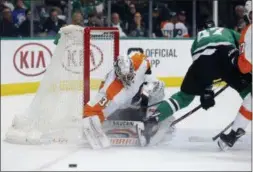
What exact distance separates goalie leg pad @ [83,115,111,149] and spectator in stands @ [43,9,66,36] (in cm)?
186

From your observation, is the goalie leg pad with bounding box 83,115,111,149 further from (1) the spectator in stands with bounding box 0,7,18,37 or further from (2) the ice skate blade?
(1) the spectator in stands with bounding box 0,7,18,37

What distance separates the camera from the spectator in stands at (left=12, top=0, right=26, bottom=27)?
5312 millimetres

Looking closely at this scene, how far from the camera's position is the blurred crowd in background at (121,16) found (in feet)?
17.0

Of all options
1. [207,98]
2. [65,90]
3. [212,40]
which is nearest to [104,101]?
[65,90]

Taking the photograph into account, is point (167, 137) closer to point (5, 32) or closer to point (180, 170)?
point (180, 170)

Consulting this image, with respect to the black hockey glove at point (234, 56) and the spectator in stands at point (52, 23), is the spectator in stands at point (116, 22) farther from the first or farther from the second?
the black hockey glove at point (234, 56)

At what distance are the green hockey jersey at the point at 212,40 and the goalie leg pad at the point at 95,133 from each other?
0.66 meters

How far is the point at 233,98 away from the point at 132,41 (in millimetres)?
1032

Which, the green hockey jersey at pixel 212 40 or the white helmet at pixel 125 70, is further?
the green hockey jersey at pixel 212 40

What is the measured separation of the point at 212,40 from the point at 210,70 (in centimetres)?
16

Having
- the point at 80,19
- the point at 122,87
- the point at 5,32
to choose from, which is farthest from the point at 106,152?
the point at 5,32

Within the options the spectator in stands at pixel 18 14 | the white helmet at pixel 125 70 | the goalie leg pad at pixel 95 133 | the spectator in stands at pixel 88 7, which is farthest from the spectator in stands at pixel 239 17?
the goalie leg pad at pixel 95 133

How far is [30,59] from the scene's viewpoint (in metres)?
5.00

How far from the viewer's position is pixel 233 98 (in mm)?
4828
